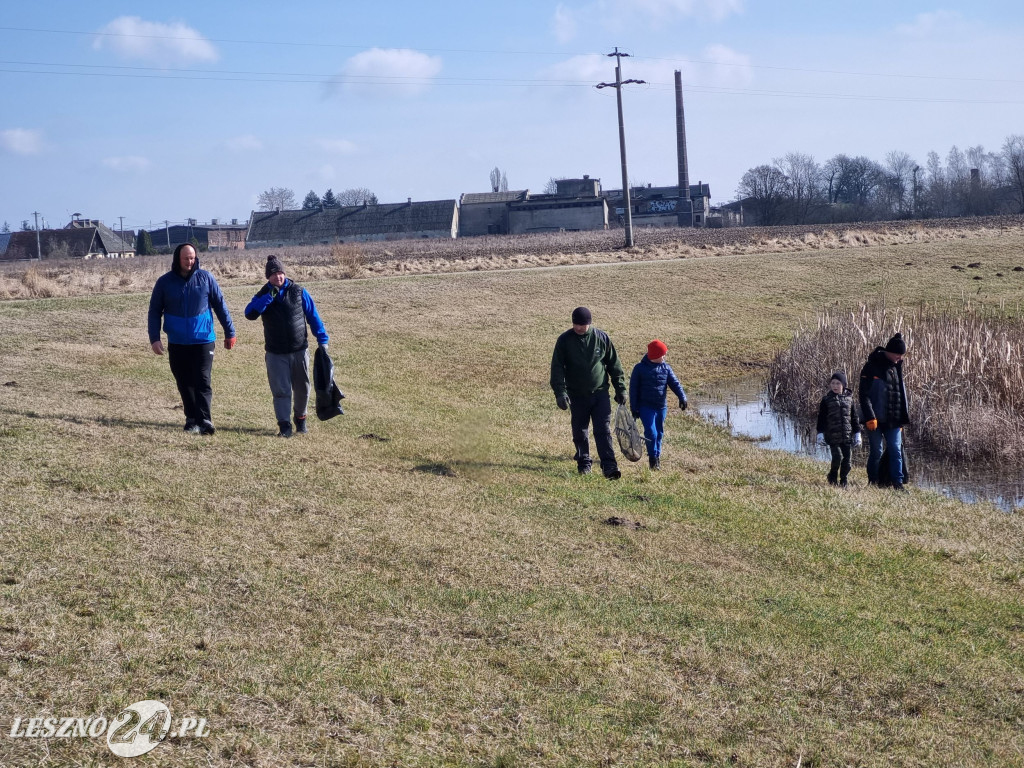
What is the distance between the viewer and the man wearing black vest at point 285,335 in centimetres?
1017

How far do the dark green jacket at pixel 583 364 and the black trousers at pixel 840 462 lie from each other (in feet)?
9.42

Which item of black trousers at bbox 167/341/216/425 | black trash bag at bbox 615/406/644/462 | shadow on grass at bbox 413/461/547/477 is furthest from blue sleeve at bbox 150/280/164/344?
black trash bag at bbox 615/406/644/462

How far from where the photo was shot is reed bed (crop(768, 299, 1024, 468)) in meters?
14.1

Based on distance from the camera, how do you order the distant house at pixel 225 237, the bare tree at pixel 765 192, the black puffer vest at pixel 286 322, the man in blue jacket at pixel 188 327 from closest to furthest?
the man in blue jacket at pixel 188 327, the black puffer vest at pixel 286 322, the bare tree at pixel 765 192, the distant house at pixel 225 237

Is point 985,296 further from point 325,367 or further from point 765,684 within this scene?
point 765,684

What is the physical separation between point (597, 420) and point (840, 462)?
3096mm

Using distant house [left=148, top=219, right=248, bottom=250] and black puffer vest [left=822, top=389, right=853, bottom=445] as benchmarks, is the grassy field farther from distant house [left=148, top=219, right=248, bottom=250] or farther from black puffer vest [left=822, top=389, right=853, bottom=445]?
distant house [left=148, top=219, right=248, bottom=250]

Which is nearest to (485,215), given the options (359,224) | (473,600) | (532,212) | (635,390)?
(532,212)

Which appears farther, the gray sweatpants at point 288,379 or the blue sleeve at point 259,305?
the gray sweatpants at point 288,379

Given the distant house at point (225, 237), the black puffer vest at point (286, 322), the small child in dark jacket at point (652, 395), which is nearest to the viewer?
the black puffer vest at point (286, 322)

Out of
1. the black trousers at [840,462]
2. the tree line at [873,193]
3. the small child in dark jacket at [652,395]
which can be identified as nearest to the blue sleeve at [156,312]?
the small child in dark jacket at [652,395]

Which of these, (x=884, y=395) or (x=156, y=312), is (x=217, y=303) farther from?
(x=884, y=395)

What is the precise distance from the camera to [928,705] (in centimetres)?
517

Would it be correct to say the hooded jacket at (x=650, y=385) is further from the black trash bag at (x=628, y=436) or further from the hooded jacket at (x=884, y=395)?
the hooded jacket at (x=884, y=395)
